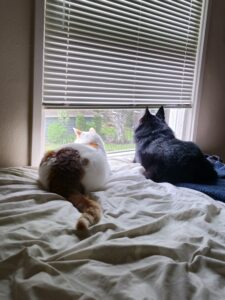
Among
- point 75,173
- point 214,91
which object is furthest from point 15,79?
point 214,91

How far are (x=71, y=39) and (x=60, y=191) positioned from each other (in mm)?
811

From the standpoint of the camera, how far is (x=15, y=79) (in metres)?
1.36

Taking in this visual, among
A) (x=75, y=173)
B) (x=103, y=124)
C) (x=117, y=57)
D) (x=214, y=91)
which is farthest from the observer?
(x=214, y=91)

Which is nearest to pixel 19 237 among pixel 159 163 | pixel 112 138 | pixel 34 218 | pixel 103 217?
pixel 34 218

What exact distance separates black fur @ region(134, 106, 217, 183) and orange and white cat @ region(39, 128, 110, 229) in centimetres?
34

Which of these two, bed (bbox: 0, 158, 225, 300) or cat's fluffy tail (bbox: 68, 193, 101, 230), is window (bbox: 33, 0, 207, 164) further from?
bed (bbox: 0, 158, 225, 300)

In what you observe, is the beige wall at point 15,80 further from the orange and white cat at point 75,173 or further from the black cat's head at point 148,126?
the black cat's head at point 148,126

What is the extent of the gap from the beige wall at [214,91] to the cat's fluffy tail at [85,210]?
59.6 inches

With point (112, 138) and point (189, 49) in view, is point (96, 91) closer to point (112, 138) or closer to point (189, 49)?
point (112, 138)

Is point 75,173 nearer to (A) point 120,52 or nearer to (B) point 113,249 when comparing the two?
(B) point 113,249

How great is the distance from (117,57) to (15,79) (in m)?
0.64

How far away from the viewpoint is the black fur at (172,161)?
1547mm

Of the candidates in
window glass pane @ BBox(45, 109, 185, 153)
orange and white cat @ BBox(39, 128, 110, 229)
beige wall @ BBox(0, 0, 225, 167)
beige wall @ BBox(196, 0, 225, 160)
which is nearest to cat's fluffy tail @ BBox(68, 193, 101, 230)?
orange and white cat @ BBox(39, 128, 110, 229)

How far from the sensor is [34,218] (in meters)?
0.94
